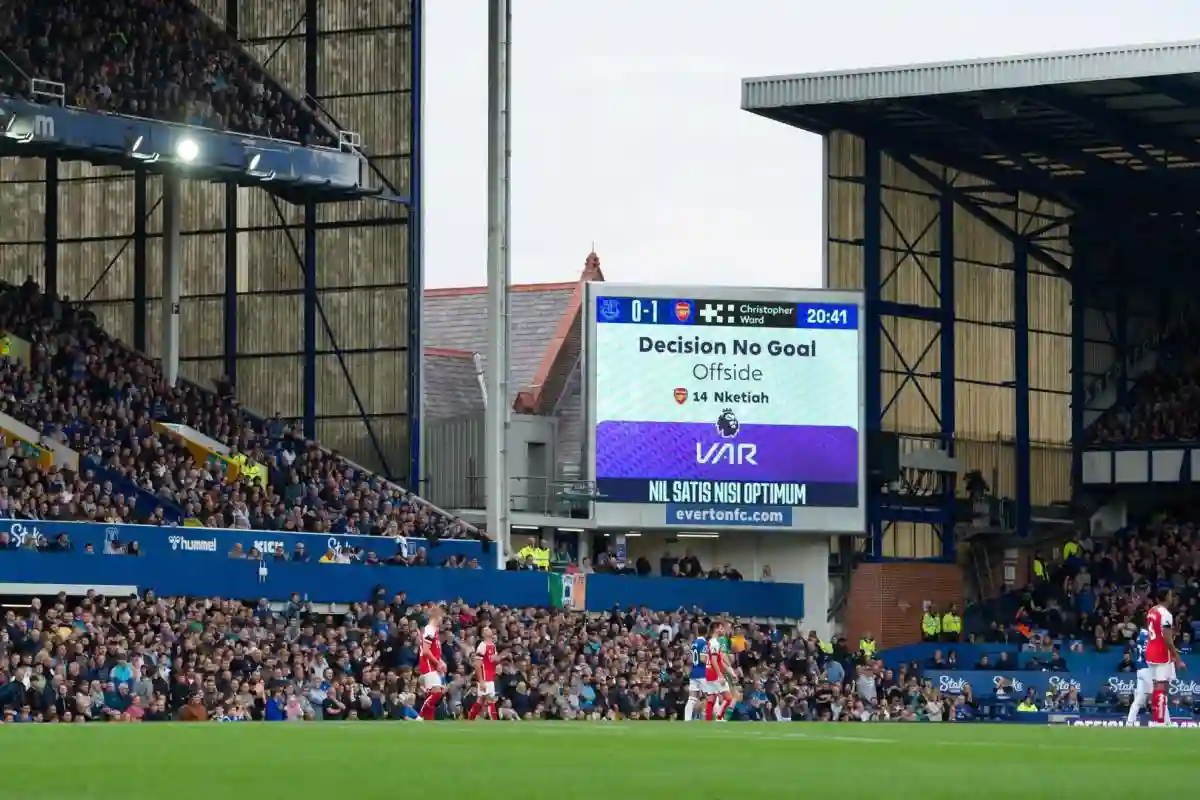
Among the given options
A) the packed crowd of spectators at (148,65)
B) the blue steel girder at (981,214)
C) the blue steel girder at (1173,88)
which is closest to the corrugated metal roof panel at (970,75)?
the blue steel girder at (1173,88)

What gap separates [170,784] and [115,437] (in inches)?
1238

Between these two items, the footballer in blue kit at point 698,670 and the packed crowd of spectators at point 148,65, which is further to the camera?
the packed crowd of spectators at point 148,65

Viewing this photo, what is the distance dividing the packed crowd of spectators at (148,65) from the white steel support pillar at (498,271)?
367cm

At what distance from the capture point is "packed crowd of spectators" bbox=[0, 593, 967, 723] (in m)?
34.3

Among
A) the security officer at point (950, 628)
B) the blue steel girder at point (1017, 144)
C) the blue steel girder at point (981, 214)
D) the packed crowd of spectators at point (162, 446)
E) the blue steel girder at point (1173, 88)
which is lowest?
the security officer at point (950, 628)

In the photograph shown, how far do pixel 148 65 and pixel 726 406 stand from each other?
15539 millimetres

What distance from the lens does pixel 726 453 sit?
56.1m

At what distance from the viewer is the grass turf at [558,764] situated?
13.7 meters

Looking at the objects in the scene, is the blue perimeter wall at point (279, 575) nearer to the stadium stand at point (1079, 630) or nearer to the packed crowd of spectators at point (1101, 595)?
the stadium stand at point (1079, 630)

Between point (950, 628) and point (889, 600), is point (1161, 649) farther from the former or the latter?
point (889, 600)

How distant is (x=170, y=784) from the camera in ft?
45.4

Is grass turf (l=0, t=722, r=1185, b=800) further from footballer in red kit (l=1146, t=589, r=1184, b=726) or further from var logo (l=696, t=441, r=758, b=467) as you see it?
var logo (l=696, t=441, r=758, b=467)

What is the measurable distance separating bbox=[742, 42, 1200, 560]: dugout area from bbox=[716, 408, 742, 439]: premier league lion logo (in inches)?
223

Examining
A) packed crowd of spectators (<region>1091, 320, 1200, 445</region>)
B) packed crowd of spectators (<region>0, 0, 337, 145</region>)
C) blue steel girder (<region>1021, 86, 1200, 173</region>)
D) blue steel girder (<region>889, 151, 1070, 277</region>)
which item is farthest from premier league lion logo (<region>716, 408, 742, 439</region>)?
packed crowd of spectators (<region>1091, 320, 1200, 445</region>)
